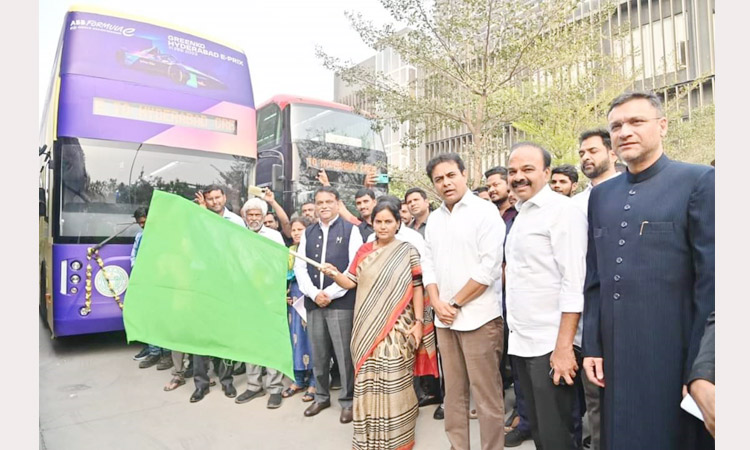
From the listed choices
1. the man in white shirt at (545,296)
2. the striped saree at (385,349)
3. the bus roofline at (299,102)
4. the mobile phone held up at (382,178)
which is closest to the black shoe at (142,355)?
the striped saree at (385,349)

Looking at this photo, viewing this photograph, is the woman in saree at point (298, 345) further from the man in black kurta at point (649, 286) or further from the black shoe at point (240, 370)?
the man in black kurta at point (649, 286)

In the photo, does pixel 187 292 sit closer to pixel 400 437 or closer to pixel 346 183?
pixel 400 437

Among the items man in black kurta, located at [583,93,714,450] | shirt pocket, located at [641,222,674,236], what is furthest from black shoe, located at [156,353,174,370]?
shirt pocket, located at [641,222,674,236]

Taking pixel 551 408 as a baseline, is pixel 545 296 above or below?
above

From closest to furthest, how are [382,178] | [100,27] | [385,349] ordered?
[385,349], [100,27], [382,178]

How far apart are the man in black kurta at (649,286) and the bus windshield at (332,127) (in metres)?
6.83

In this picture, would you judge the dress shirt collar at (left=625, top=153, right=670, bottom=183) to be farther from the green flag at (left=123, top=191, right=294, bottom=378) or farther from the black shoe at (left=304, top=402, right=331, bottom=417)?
the black shoe at (left=304, top=402, right=331, bottom=417)

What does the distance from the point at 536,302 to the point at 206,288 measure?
218 cm

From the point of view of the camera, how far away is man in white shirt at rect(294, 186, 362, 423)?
3629 millimetres

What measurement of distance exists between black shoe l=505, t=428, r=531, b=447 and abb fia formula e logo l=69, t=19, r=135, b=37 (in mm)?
5923

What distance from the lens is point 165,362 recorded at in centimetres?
530

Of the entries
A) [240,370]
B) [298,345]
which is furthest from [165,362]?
[298,345]

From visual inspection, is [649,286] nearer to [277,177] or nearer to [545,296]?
[545,296]
